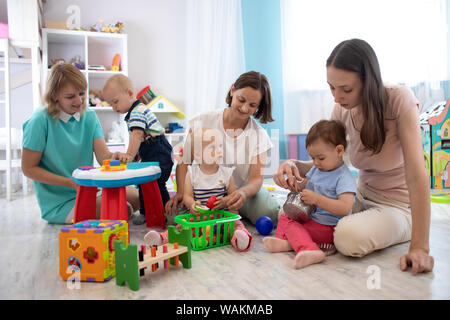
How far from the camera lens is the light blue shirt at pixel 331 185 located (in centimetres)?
121

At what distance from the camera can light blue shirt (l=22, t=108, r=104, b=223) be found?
158cm

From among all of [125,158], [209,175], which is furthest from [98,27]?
[209,175]

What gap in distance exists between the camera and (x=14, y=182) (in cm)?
299

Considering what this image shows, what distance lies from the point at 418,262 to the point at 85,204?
1194 millimetres

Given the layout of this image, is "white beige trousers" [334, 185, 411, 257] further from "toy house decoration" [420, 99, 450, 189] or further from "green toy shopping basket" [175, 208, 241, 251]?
"toy house decoration" [420, 99, 450, 189]

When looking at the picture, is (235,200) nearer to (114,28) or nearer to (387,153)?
(387,153)

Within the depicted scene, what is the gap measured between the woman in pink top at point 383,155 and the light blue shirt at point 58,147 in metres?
0.97

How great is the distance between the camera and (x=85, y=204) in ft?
4.84

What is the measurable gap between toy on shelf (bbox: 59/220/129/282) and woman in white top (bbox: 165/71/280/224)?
0.58 meters

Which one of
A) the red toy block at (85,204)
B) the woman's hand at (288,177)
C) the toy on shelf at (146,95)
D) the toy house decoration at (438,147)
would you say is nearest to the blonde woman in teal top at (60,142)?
the red toy block at (85,204)

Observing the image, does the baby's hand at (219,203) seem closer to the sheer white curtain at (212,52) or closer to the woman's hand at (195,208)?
the woman's hand at (195,208)

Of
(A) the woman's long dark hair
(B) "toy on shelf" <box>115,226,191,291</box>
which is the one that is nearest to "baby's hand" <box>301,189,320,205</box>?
(A) the woman's long dark hair

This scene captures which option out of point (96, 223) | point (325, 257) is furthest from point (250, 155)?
point (96, 223)

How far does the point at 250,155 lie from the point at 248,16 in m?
2.18
